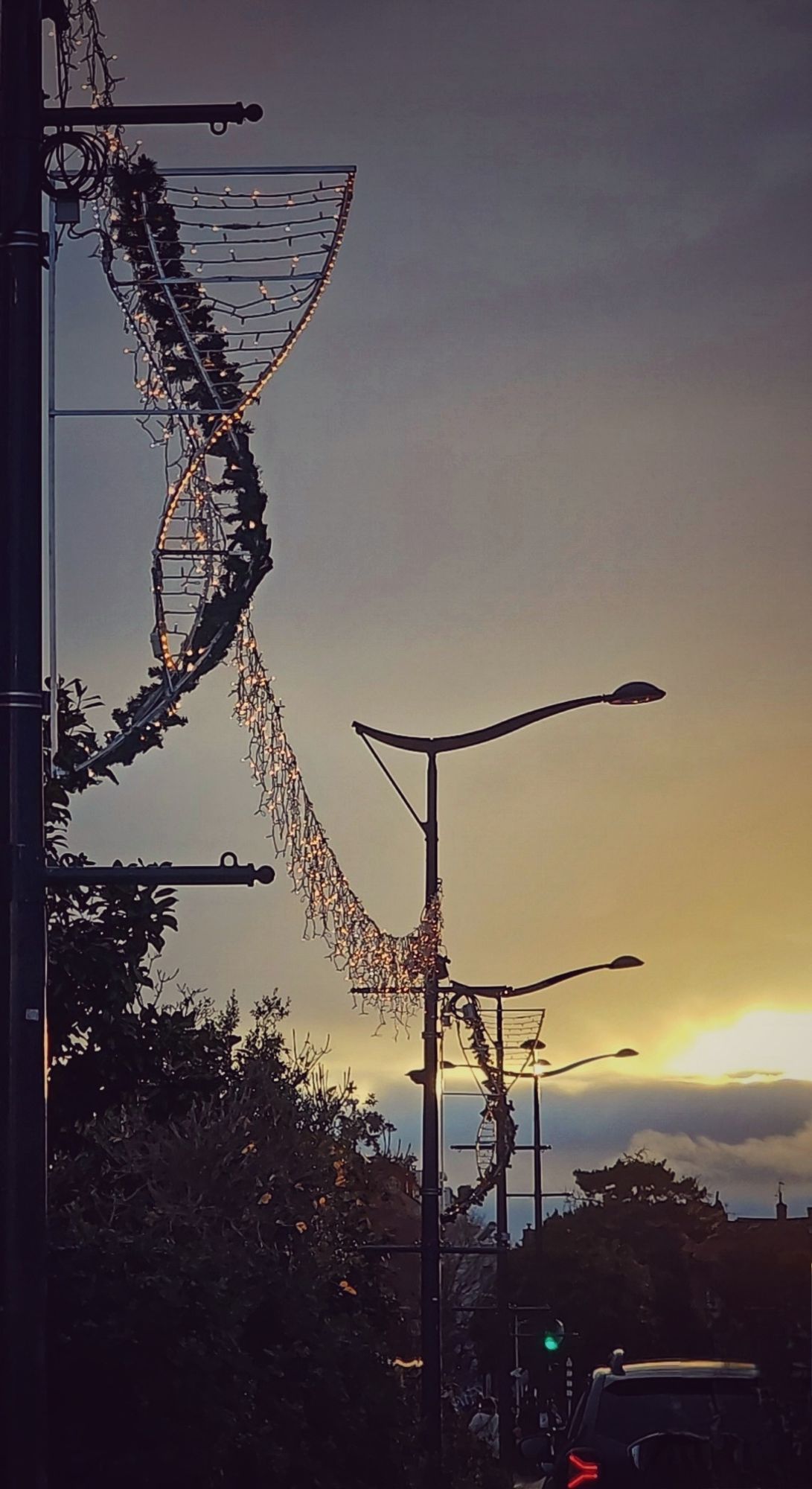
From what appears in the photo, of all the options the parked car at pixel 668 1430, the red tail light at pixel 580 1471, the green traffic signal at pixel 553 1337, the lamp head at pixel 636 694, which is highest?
the lamp head at pixel 636 694

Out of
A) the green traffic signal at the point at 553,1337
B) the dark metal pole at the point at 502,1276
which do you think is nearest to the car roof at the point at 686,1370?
the dark metal pole at the point at 502,1276

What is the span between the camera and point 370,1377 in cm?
1526

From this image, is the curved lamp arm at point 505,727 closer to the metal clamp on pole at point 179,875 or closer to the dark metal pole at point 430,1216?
the dark metal pole at point 430,1216

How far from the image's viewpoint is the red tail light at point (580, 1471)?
12258mm

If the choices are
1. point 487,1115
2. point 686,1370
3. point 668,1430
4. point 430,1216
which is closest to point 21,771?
point 668,1430

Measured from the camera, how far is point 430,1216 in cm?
2355

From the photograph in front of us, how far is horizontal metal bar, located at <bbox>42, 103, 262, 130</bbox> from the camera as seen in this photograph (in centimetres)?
844

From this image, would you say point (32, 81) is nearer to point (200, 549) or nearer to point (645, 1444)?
point (200, 549)

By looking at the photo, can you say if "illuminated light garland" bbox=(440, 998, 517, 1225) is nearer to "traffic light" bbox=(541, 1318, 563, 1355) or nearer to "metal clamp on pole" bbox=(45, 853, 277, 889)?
"traffic light" bbox=(541, 1318, 563, 1355)

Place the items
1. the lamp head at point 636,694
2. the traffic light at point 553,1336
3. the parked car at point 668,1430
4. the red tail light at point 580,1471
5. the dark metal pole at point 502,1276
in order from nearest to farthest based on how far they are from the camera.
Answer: the parked car at point 668,1430, the red tail light at point 580,1471, the lamp head at point 636,694, the dark metal pole at point 502,1276, the traffic light at point 553,1336

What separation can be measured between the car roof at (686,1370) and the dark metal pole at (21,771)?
6157mm

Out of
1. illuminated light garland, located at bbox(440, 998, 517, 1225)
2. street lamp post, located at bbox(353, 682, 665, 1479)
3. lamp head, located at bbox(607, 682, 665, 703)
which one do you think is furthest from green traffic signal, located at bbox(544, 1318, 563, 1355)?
lamp head, located at bbox(607, 682, 665, 703)

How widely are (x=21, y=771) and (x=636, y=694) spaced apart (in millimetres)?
13512

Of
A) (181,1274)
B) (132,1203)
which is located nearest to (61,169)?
(181,1274)
